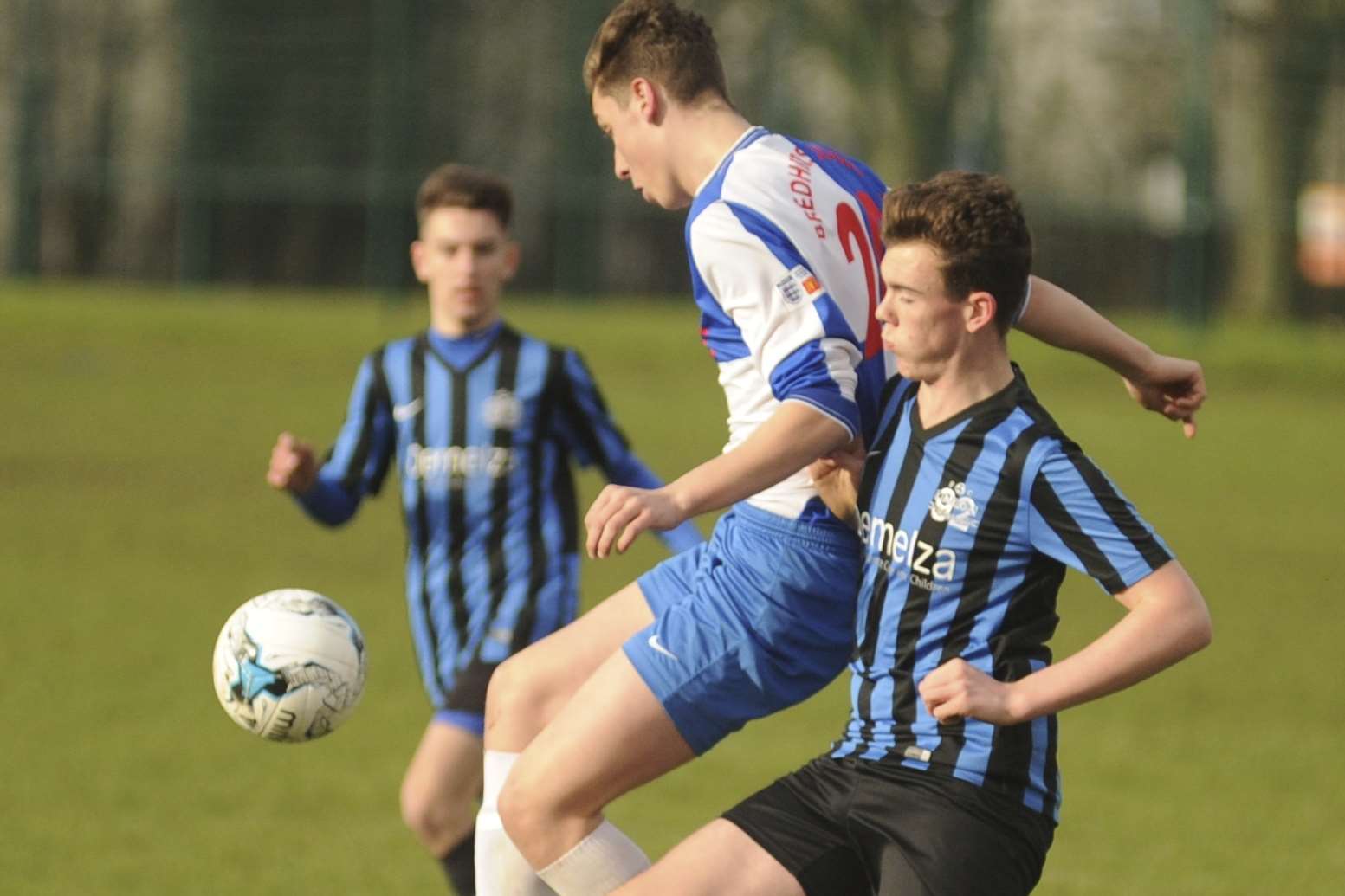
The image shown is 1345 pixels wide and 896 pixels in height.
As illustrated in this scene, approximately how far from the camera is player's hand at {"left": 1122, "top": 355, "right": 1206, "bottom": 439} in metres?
4.08

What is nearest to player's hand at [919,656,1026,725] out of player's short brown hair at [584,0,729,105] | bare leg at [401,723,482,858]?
player's short brown hair at [584,0,729,105]

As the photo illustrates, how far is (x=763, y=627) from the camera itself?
12.4 feet

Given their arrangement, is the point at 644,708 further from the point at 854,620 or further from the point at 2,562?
the point at 2,562

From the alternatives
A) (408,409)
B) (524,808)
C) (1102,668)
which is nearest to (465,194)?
(408,409)

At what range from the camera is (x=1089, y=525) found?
3361 mm

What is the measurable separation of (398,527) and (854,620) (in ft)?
34.2

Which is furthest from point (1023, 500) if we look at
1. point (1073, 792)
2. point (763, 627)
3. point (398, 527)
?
point (398, 527)

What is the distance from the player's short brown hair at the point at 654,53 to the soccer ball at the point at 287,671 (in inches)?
56.5

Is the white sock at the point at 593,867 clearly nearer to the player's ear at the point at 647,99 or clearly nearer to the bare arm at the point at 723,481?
the bare arm at the point at 723,481

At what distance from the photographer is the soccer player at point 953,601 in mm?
3387

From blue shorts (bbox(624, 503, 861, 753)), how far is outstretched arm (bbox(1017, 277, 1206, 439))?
1.96 ft

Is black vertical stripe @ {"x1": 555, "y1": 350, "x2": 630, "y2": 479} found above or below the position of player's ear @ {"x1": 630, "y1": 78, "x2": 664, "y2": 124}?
below

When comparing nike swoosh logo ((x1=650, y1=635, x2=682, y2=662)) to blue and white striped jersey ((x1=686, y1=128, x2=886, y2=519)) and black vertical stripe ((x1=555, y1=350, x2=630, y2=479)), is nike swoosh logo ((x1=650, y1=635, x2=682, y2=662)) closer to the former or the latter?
blue and white striped jersey ((x1=686, y1=128, x2=886, y2=519))

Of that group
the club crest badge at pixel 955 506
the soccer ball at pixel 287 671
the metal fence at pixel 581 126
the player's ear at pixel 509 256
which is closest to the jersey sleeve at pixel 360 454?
the player's ear at pixel 509 256
